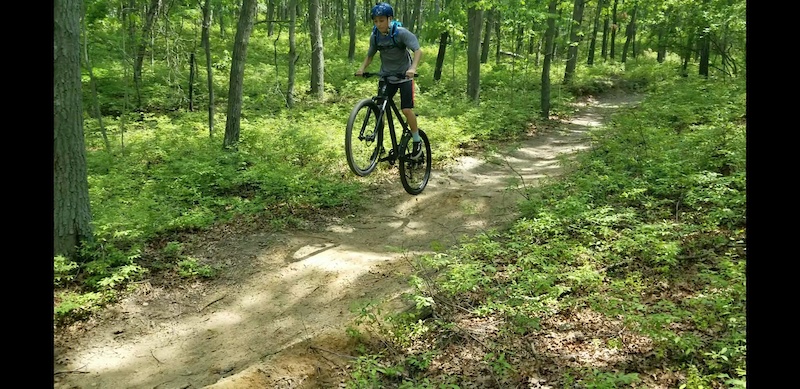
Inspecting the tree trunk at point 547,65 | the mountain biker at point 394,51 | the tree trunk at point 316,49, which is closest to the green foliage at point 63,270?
the mountain biker at point 394,51

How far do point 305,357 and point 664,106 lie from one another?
44.1ft

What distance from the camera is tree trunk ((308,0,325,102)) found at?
58.2ft

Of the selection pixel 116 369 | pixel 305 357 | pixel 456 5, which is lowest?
pixel 116 369

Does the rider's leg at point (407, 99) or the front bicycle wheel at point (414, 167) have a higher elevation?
the rider's leg at point (407, 99)

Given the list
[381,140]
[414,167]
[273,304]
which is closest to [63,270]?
[273,304]

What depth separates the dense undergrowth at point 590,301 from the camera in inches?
144

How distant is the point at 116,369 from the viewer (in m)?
4.64

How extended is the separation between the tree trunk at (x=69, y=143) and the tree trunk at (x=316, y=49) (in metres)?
12.5

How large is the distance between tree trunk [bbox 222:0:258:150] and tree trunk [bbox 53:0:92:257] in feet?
13.5

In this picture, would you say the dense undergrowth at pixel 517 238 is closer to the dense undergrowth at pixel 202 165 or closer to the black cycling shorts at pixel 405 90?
the dense undergrowth at pixel 202 165

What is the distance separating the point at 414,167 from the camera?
8945 millimetres

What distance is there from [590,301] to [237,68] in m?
8.29
